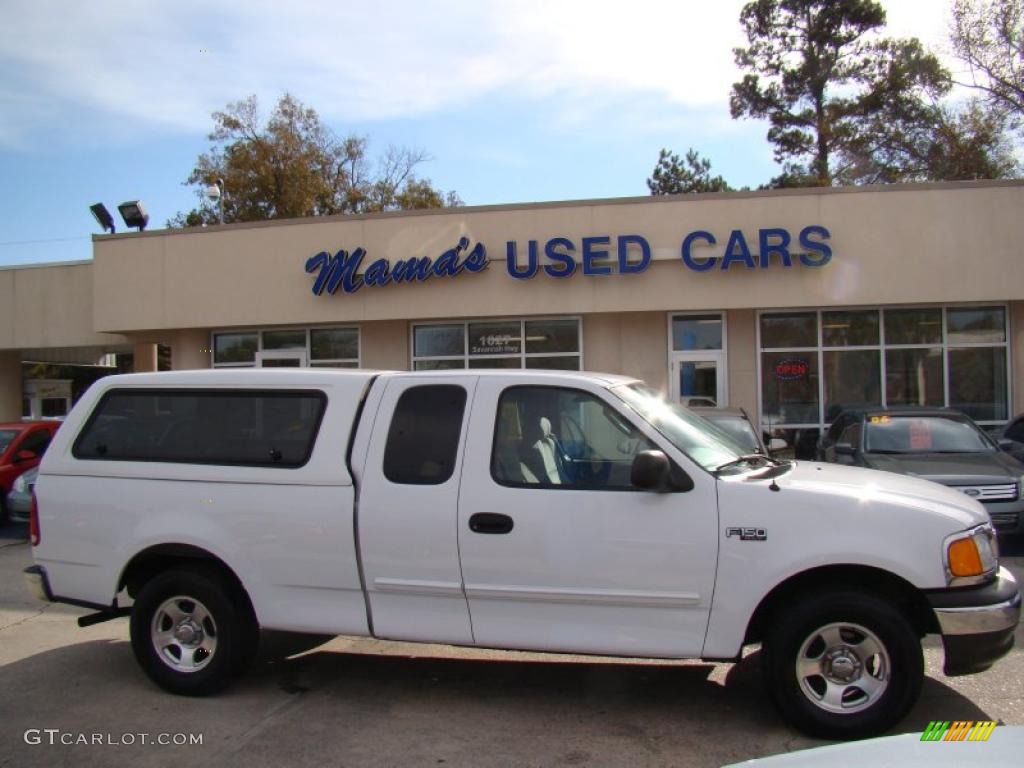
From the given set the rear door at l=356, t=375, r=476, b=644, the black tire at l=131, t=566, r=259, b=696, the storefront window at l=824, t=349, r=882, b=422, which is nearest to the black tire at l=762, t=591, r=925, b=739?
the rear door at l=356, t=375, r=476, b=644

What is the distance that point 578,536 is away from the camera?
4137mm

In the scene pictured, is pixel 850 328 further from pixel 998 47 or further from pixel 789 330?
pixel 998 47

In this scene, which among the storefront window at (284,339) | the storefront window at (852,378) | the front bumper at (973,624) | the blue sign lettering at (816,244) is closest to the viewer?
the front bumper at (973,624)

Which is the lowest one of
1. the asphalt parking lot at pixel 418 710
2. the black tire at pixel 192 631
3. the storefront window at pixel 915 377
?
the asphalt parking lot at pixel 418 710

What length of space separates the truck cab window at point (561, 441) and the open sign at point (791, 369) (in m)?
12.1

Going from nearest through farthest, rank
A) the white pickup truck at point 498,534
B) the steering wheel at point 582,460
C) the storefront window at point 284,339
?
the white pickup truck at point 498,534 → the steering wheel at point 582,460 → the storefront window at point 284,339

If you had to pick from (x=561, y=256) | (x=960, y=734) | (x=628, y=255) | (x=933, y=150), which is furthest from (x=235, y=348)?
(x=933, y=150)

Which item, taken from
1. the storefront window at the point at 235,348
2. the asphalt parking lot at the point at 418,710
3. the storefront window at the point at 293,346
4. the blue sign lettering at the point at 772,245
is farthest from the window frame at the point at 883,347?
the storefront window at the point at 235,348

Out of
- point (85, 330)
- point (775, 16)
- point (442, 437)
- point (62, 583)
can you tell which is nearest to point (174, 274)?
point (85, 330)

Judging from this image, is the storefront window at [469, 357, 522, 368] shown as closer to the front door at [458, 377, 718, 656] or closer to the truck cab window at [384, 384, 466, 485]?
the truck cab window at [384, 384, 466, 485]

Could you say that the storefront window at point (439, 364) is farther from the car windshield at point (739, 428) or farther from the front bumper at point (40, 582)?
the front bumper at point (40, 582)

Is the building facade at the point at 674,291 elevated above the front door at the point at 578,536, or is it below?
above

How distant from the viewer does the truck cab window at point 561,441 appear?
4.29 metres

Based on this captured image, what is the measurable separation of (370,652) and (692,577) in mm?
2669
